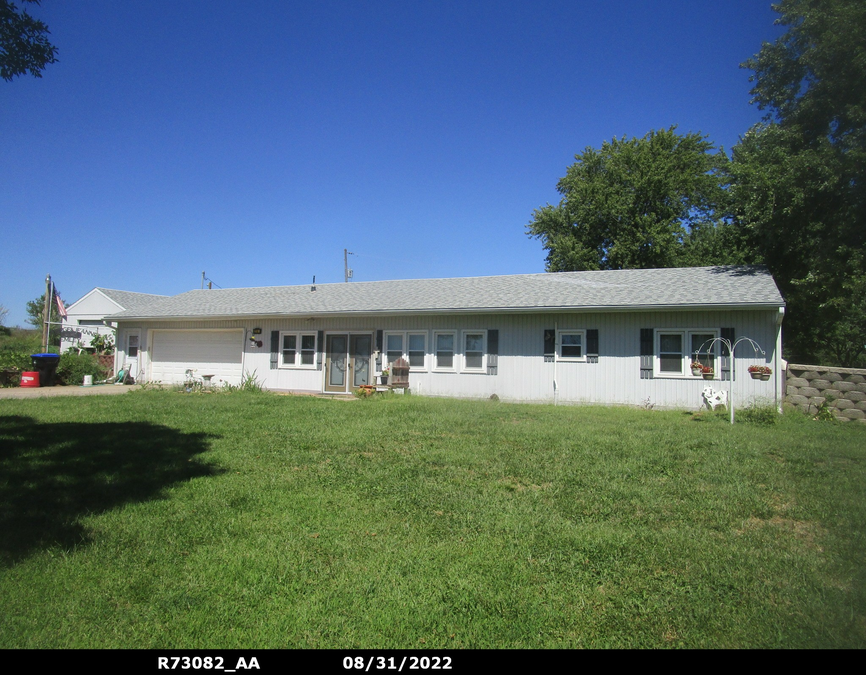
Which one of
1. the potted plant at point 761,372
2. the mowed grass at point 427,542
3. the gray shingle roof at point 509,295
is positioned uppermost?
the gray shingle roof at point 509,295

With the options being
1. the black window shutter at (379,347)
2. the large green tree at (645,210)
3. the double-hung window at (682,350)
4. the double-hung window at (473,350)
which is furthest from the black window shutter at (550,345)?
the large green tree at (645,210)

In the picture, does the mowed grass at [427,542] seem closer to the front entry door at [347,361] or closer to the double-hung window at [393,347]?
the double-hung window at [393,347]

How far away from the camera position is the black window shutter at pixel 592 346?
1375 cm

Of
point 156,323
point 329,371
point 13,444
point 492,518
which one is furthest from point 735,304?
point 156,323

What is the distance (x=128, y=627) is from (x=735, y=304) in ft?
41.4

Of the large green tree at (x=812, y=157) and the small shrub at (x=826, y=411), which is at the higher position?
the large green tree at (x=812, y=157)

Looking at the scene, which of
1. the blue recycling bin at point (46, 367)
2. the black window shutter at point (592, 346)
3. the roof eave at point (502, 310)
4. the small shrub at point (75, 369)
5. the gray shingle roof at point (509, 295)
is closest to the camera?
the roof eave at point (502, 310)

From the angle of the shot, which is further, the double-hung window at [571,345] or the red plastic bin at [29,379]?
the red plastic bin at [29,379]

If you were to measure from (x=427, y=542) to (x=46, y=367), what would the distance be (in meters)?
19.4

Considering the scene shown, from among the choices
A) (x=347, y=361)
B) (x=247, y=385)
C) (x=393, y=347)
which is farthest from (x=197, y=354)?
(x=393, y=347)

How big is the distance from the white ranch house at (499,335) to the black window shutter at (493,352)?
0.09ft

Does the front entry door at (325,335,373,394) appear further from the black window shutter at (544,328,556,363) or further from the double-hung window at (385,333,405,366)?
the black window shutter at (544,328,556,363)

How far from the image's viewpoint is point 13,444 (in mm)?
6902

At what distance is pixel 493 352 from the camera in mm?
14789
